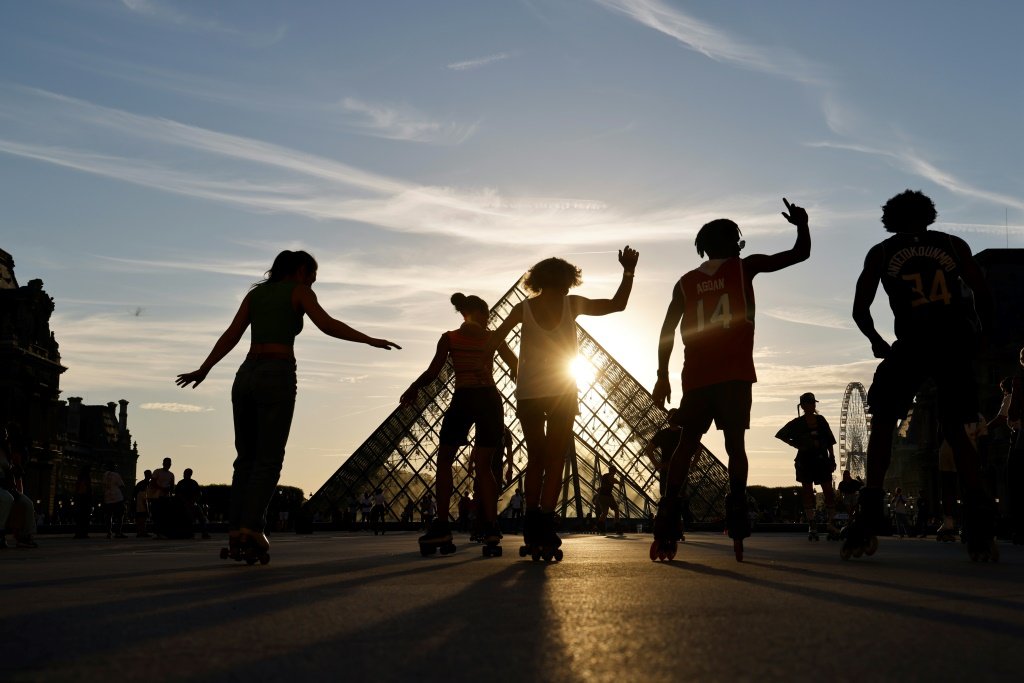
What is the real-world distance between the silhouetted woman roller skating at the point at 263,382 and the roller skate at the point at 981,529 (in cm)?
325

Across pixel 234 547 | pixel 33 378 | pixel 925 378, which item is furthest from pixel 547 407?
pixel 33 378

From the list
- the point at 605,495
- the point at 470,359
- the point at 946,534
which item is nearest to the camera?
the point at 470,359

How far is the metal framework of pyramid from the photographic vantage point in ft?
157

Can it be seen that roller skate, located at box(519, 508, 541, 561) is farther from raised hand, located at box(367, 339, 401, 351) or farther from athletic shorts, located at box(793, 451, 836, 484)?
athletic shorts, located at box(793, 451, 836, 484)

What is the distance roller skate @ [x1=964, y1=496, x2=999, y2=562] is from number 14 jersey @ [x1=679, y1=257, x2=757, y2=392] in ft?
4.46

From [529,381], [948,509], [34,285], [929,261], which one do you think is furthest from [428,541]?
[34,285]

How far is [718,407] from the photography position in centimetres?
714

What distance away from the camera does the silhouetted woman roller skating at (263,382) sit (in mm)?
7152

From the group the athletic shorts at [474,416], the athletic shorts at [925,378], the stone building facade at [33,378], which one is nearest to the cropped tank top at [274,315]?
the athletic shorts at [474,416]

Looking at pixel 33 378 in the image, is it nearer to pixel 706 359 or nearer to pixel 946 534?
pixel 946 534

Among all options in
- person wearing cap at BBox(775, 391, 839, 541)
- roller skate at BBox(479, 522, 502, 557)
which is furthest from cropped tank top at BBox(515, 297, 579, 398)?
person wearing cap at BBox(775, 391, 839, 541)

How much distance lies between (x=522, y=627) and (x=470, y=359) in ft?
17.7

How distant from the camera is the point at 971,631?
11.1 feet

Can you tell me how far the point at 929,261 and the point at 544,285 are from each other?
84.6 inches
